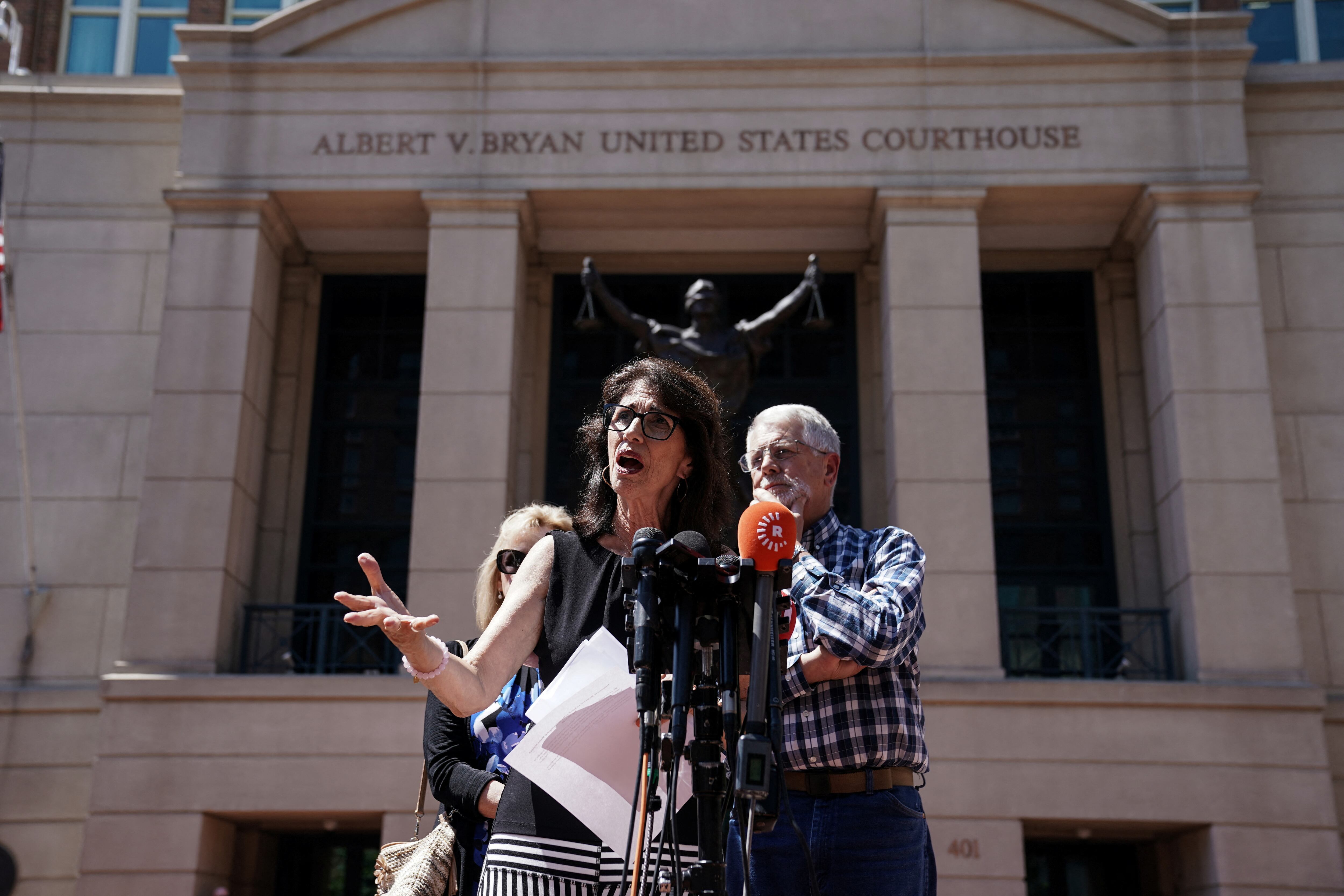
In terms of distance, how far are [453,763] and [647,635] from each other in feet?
7.23

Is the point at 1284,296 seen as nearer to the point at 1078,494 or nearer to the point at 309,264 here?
the point at 1078,494

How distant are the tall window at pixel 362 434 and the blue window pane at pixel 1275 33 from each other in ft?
36.1

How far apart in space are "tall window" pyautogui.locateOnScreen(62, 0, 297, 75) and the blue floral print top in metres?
14.6

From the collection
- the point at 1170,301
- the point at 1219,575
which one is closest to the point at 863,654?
the point at 1219,575

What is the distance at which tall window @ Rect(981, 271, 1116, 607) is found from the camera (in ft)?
47.6

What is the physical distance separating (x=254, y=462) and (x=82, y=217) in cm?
362

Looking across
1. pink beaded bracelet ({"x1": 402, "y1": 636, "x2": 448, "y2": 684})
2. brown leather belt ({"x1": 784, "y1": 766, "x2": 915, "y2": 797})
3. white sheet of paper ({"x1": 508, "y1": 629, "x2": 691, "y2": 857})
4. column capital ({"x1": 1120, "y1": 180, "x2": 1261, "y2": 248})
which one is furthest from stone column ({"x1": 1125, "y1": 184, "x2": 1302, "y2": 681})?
pink beaded bracelet ({"x1": 402, "y1": 636, "x2": 448, "y2": 684})

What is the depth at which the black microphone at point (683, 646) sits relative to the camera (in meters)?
2.78

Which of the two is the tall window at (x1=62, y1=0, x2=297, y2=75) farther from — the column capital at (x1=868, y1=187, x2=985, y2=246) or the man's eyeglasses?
the man's eyeglasses

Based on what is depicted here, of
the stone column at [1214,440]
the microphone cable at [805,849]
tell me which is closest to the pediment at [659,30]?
the stone column at [1214,440]

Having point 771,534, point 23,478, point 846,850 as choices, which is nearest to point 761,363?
point 23,478

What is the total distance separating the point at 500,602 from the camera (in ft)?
17.9

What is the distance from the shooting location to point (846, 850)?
12.7ft

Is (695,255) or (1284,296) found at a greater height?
(695,255)
